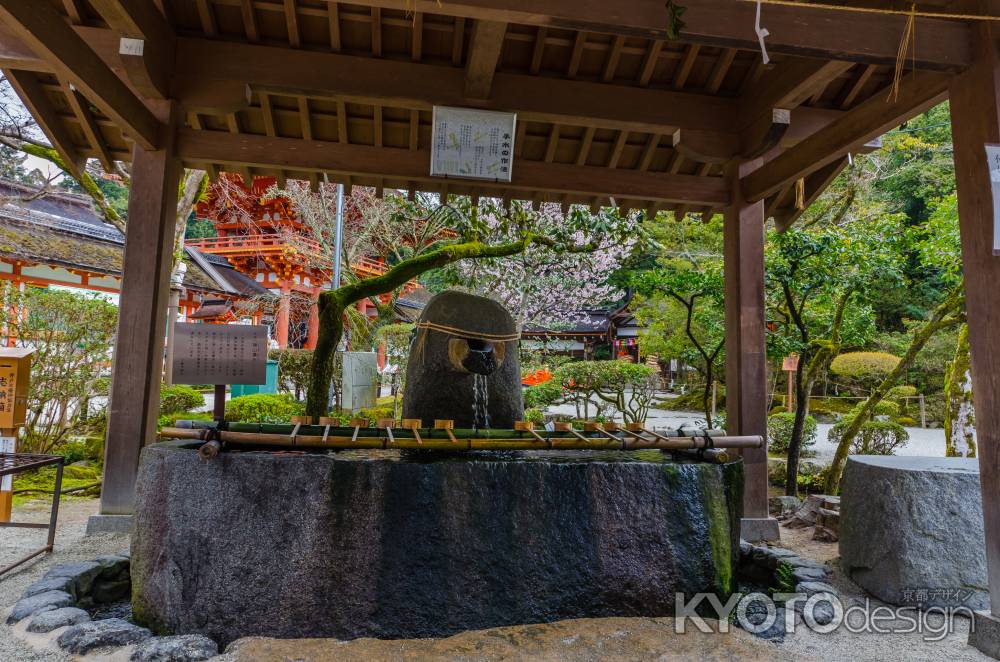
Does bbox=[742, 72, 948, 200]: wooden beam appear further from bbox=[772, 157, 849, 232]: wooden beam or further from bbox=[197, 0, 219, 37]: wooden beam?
bbox=[197, 0, 219, 37]: wooden beam

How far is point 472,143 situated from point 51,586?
382 centimetres

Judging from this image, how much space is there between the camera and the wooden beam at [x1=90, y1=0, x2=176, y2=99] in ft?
10.9

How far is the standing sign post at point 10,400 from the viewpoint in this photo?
13.2 ft

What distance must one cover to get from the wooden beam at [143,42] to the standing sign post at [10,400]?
7.08ft

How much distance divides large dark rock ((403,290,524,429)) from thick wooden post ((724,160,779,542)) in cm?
189

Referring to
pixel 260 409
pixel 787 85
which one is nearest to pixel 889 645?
pixel 787 85

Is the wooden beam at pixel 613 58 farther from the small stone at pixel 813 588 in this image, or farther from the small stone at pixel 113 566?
the small stone at pixel 113 566

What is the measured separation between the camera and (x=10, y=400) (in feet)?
13.2

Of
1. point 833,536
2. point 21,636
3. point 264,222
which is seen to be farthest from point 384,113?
point 264,222

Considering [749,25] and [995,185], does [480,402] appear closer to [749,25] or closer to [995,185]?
[749,25]

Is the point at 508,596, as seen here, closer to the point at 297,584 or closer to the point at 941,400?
the point at 297,584

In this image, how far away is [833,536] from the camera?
15.1 feet

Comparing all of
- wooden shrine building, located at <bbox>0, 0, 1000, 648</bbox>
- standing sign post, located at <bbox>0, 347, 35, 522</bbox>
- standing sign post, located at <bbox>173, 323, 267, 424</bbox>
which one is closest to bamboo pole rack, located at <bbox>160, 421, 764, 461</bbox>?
standing sign post, located at <bbox>173, 323, 267, 424</bbox>

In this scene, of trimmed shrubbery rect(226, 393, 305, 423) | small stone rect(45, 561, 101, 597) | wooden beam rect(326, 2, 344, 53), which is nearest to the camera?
small stone rect(45, 561, 101, 597)
